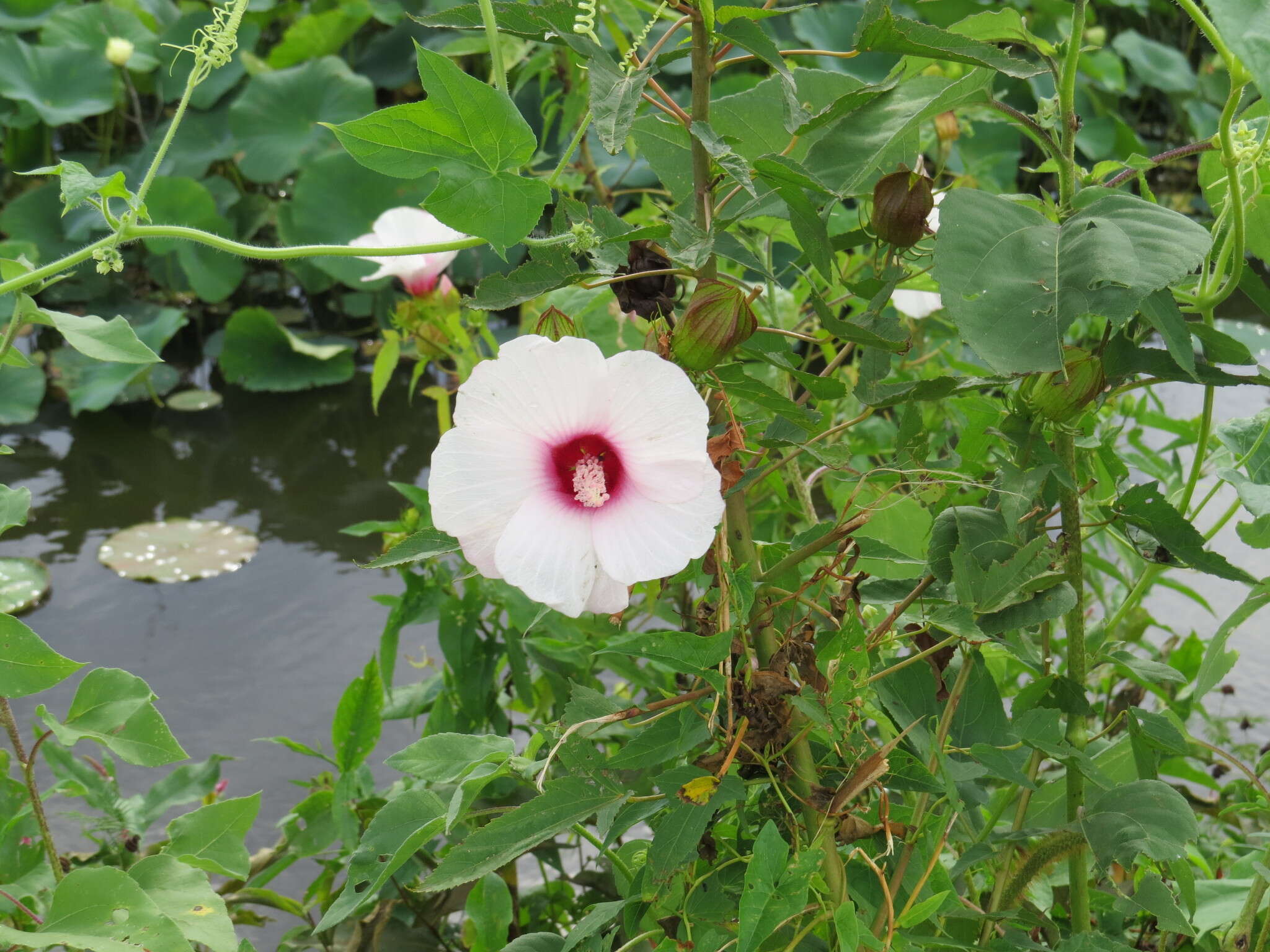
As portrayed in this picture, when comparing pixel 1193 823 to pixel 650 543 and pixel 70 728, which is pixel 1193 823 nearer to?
pixel 650 543

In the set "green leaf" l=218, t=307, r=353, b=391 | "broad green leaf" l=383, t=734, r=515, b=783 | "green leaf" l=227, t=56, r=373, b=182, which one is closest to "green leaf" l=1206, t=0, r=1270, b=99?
"broad green leaf" l=383, t=734, r=515, b=783

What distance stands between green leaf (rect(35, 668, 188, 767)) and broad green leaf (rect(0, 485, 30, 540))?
102 millimetres

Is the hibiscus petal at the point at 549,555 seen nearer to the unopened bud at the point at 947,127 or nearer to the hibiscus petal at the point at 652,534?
the hibiscus petal at the point at 652,534

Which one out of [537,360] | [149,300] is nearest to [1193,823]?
[537,360]

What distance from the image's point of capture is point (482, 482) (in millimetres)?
484

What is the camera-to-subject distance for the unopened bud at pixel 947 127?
121 centimetres

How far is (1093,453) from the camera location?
0.74 meters

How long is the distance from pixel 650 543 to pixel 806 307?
0.79 meters

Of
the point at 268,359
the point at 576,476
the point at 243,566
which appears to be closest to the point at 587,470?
the point at 576,476

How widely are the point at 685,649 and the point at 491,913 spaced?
406 mm

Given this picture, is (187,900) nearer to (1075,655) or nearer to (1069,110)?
(1075,655)

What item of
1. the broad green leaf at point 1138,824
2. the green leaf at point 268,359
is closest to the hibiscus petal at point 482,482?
the broad green leaf at point 1138,824

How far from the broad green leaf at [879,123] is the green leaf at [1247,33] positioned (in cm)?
11

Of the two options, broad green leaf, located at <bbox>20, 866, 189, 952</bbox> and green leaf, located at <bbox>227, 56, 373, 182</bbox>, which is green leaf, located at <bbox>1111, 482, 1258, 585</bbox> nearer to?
broad green leaf, located at <bbox>20, 866, 189, 952</bbox>
